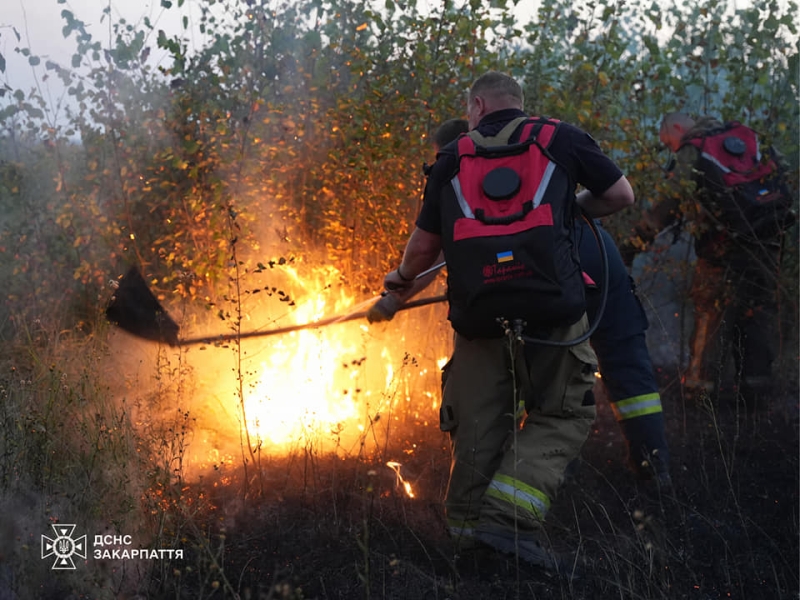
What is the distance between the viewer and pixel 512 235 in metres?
3.01

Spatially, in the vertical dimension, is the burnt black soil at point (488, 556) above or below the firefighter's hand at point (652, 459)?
below

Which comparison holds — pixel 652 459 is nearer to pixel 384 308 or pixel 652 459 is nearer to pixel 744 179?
pixel 384 308

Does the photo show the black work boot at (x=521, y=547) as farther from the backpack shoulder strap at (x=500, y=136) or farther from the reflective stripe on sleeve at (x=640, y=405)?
the backpack shoulder strap at (x=500, y=136)

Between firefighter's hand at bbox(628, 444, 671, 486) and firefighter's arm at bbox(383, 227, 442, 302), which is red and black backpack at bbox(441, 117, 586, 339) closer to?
firefighter's arm at bbox(383, 227, 442, 302)

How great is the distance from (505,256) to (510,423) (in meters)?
0.83

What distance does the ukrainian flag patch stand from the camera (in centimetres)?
301

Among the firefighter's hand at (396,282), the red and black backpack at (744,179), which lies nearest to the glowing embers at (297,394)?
the firefighter's hand at (396,282)

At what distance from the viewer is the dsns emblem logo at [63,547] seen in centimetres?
306

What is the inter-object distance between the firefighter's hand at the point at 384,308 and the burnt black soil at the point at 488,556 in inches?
28.6

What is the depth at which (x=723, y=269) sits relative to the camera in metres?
5.98

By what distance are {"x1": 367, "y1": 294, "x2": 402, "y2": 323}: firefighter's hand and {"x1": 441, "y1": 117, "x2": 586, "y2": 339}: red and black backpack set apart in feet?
2.09

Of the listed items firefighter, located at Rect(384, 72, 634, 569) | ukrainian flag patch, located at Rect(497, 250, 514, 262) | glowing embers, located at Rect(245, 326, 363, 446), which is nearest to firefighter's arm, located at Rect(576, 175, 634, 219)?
firefighter, located at Rect(384, 72, 634, 569)

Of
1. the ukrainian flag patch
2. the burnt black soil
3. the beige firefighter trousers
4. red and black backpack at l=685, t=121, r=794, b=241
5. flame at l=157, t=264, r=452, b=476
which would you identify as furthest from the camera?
red and black backpack at l=685, t=121, r=794, b=241

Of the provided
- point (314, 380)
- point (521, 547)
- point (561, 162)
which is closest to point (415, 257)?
point (561, 162)
